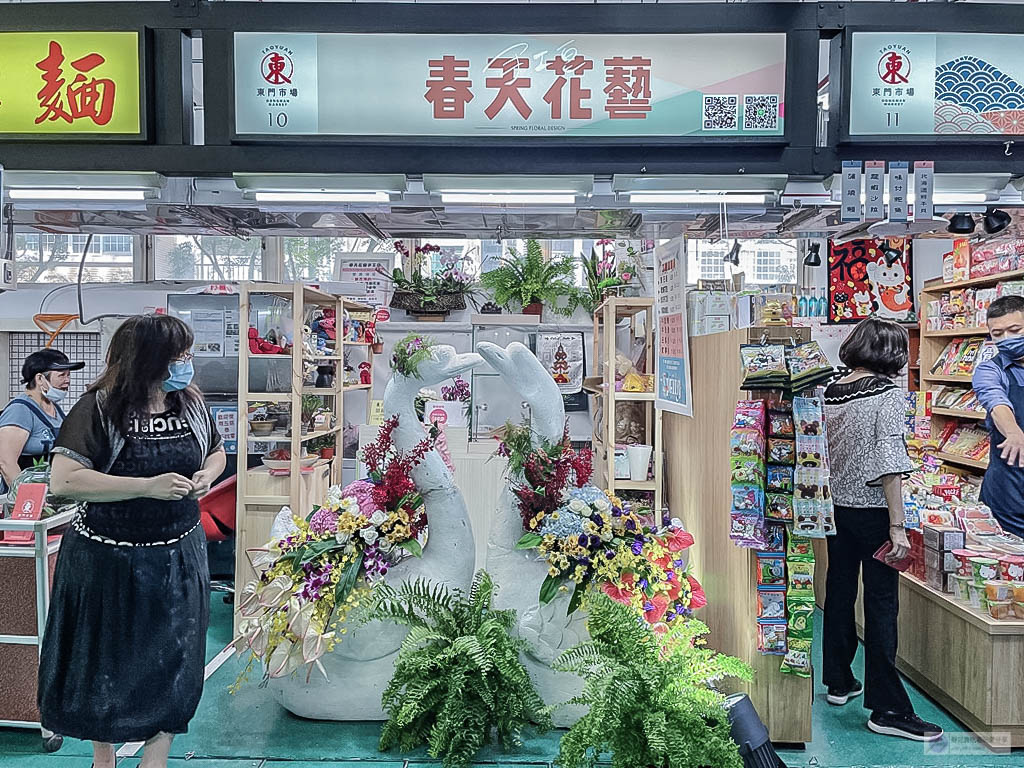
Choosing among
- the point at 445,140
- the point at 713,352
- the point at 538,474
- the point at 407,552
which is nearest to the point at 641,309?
the point at 713,352

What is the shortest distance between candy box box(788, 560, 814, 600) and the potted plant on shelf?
3958 millimetres

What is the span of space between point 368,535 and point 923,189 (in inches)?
99.7

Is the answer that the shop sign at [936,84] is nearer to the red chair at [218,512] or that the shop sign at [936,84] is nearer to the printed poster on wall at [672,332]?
the printed poster on wall at [672,332]

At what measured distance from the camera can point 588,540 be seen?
3.41 metres

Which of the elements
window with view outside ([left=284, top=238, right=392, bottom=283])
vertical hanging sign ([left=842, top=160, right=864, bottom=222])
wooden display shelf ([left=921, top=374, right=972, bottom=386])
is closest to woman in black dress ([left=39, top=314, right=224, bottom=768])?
vertical hanging sign ([left=842, top=160, right=864, bottom=222])

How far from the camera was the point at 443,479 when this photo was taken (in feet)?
12.0

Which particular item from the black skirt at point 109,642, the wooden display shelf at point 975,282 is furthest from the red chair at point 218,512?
the wooden display shelf at point 975,282

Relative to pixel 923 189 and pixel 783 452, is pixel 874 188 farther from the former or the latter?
pixel 783 452

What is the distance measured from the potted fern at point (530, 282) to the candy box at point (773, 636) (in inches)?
139

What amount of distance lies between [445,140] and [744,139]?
103 cm

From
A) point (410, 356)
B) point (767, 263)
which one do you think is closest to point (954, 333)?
point (767, 263)

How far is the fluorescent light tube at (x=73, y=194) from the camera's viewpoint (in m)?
2.91

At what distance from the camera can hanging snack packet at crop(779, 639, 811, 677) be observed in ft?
10.7

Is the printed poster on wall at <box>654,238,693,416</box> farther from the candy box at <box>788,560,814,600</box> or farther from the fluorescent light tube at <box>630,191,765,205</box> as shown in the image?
the candy box at <box>788,560,814,600</box>
